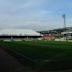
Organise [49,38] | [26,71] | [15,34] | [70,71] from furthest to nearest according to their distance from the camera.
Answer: [15,34]
[49,38]
[26,71]
[70,71]

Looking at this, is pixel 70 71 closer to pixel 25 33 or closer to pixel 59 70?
pixel 59 70

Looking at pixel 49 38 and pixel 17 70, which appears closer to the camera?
pixel 17 70

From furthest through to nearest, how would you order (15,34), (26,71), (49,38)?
(15,34)
(49,38)
(26,71)

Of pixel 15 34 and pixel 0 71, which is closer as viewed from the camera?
pixel 0 71

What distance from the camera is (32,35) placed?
627ft

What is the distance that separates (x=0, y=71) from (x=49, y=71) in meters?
2.62

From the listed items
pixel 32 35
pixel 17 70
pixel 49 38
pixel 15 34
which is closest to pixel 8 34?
pixel 15 34

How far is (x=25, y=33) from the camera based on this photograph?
193500 mm

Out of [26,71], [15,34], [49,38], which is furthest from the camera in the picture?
[15,34]

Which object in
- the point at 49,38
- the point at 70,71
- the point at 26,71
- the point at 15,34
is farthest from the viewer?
the point at 15,34

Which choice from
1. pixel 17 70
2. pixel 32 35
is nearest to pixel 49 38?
pixel 32 35

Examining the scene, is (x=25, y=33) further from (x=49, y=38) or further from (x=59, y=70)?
(x=59, y=70)

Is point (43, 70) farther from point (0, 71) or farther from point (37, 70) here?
point (0, 71)

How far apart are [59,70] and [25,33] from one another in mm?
179876
